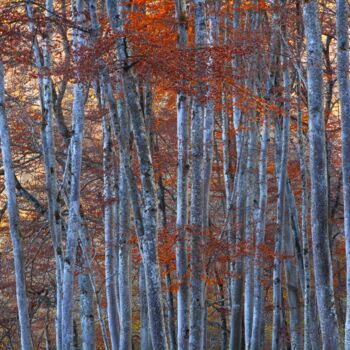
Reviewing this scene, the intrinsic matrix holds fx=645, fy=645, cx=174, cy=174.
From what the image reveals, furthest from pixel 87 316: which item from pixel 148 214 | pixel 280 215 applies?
pixel 148 214

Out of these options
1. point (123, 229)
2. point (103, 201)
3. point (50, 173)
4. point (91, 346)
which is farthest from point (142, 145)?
point (91, 346)

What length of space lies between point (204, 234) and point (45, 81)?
11.2 feet

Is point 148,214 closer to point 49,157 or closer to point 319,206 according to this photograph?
point 319,206

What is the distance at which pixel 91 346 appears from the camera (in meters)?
11.6

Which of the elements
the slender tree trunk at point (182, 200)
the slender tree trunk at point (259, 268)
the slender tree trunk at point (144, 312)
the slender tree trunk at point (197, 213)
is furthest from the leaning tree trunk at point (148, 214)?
the slender tree trunk at point (144, 312)

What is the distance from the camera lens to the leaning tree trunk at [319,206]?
682 cm

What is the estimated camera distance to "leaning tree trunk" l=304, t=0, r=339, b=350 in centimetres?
682

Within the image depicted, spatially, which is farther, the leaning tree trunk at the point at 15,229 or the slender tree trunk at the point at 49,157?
the leaning tree trunk at the point at 15,229

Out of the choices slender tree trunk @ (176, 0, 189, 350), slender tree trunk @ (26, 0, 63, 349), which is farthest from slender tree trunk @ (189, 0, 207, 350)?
slender tree trunk @ (26, 0, 63, 349)

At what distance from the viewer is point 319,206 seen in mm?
6879

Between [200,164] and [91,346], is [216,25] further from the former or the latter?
[91,346]

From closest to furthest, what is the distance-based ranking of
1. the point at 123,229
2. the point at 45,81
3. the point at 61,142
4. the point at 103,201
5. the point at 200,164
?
the point at 200,164 < the point at 45,81 < the point at 123,229 < the point at 103,201 < the point at 61,142

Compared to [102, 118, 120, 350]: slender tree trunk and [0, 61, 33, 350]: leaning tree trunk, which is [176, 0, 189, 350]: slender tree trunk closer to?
[102, 118, 120, 350]: slender tree trunk

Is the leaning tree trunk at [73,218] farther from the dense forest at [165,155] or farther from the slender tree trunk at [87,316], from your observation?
the slender tree trunk at [87,316]
